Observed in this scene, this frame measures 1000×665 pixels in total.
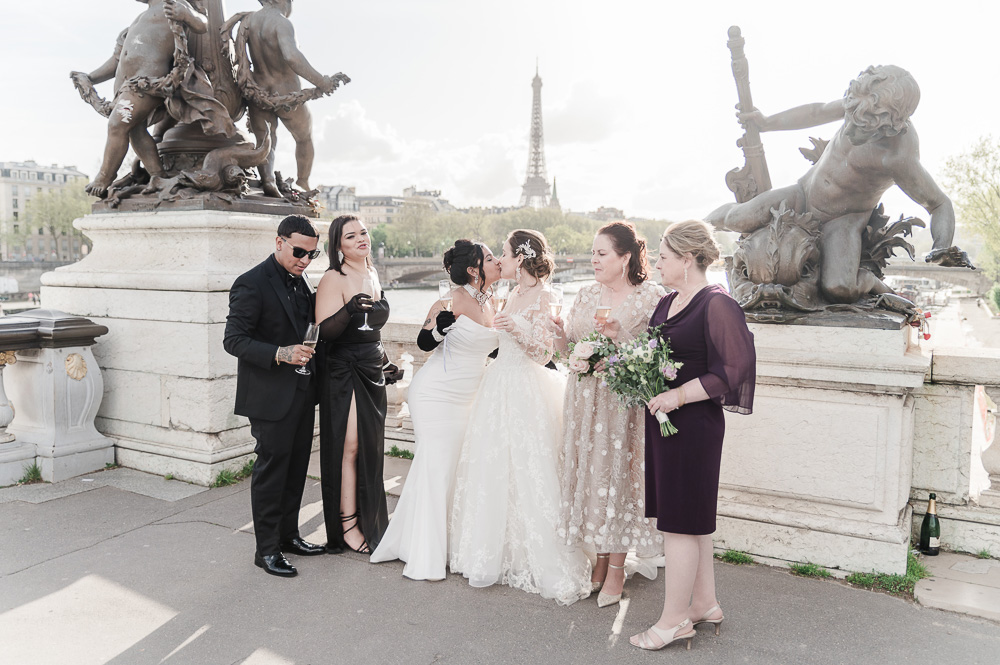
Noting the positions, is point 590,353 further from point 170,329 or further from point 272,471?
point 170,329

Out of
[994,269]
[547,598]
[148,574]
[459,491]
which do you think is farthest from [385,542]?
[994,269]

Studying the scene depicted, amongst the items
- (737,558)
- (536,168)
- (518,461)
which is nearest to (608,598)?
(518,461)

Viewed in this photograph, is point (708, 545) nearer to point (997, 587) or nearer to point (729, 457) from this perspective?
point (729, 457)

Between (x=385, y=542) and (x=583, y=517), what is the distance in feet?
3.56

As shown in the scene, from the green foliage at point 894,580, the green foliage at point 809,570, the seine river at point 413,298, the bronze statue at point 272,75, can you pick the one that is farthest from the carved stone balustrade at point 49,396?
the seine river at point 413,298

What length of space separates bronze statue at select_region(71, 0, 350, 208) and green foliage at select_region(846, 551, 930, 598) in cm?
458

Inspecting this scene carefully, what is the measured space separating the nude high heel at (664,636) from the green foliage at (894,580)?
3.59 feet

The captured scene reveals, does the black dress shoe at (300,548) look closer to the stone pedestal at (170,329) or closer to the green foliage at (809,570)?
the stone pedestal at (170,329)

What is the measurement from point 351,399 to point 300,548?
826 mm

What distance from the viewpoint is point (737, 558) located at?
3662 millimetres

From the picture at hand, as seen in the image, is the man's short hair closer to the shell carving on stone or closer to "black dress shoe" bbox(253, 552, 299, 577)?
"black dress shoe" bbox(253, 552, 299, 577)

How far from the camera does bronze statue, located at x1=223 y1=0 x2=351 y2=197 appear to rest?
5.44 metres

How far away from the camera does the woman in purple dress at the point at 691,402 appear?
2.64 m

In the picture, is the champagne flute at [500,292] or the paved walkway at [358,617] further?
the champagne flute at [500,292]
